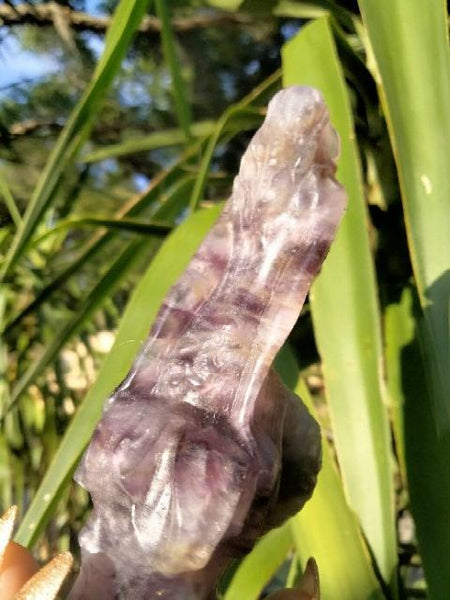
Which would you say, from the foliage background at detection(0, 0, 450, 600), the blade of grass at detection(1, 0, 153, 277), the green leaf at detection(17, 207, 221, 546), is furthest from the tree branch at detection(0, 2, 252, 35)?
the green leaf at detection(17, 207, 221, 546)

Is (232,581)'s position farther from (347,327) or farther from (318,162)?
(318,162)

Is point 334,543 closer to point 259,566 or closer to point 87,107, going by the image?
point 259,566

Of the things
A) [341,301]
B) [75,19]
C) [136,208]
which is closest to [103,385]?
[341,301]

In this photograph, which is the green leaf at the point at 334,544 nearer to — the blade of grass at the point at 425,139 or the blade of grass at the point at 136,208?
the blade of grass at the point at 425,139

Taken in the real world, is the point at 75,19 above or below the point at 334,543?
above

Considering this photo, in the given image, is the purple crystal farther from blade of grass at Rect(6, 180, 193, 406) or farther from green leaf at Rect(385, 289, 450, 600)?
blade of grass at Rect(6, 180, 193, 406)

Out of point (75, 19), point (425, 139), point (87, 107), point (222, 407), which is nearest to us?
point (222, 407)

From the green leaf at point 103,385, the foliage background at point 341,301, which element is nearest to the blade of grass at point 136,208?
the foliage background at point 341,301
